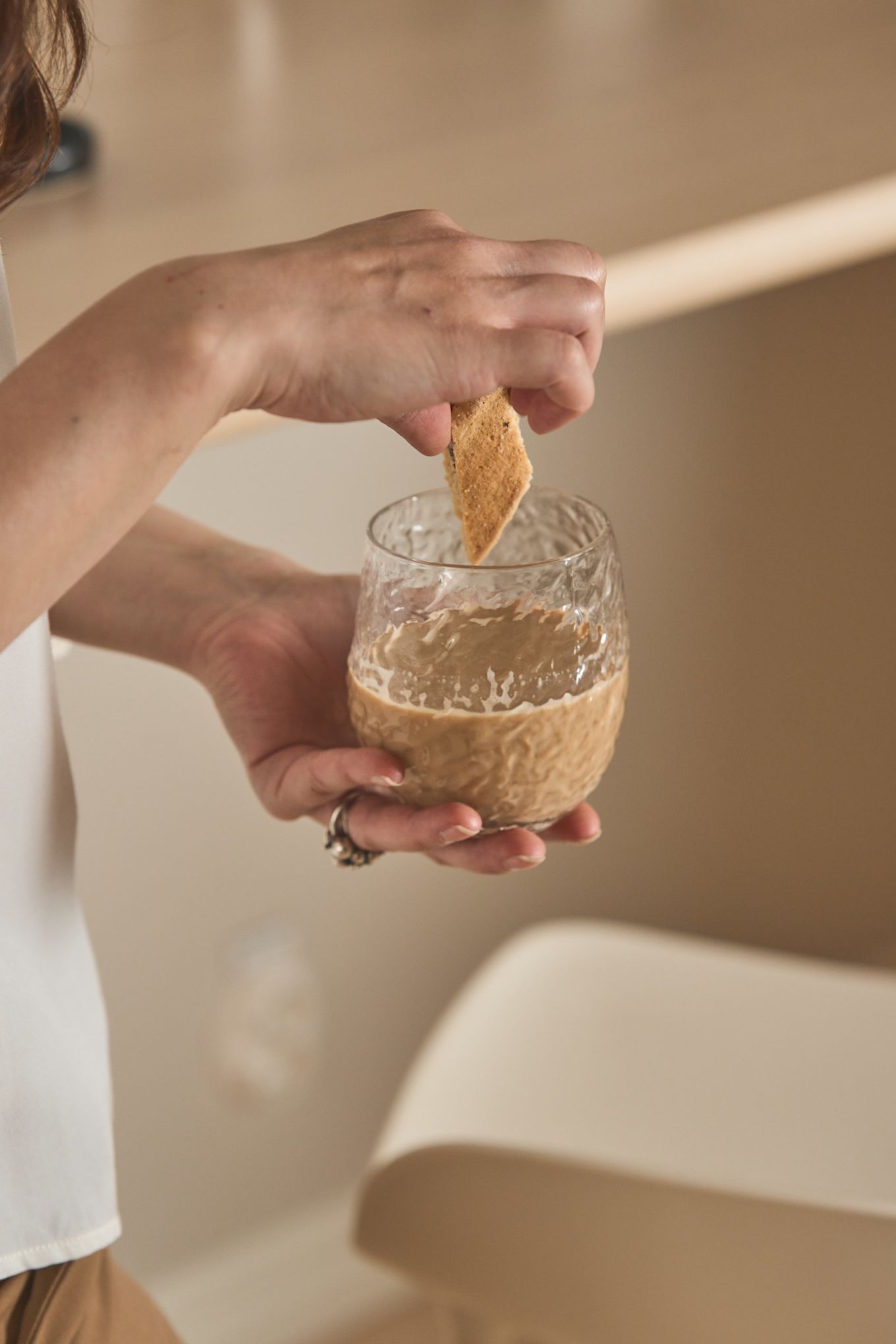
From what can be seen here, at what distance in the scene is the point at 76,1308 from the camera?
1.77ft

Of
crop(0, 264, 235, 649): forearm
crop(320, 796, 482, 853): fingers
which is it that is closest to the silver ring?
crop(320, 796, 482, 853): fingers

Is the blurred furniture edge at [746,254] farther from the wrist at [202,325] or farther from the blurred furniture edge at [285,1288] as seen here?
the blurred furniture edge at [285,1288]

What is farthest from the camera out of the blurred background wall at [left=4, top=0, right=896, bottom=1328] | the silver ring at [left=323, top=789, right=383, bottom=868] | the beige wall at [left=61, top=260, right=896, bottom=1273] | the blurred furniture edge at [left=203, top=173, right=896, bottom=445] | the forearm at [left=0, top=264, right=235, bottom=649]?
the beige wall at [left=61, top=260, right=896, bottom=1273]

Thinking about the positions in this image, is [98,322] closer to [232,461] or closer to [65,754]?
[65,754]

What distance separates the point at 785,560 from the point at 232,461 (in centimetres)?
60

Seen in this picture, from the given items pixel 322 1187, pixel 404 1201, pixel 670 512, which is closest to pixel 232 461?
pixel 670 512

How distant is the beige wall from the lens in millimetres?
1113

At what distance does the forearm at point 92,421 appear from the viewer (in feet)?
1.23

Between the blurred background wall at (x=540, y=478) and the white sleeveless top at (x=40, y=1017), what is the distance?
9.2 inches

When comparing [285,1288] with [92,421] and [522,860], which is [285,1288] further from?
[92,421]

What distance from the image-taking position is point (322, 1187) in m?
1.33

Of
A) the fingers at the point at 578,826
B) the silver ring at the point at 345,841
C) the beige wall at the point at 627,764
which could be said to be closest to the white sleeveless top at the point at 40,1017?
the silver ring at the point at 345,841

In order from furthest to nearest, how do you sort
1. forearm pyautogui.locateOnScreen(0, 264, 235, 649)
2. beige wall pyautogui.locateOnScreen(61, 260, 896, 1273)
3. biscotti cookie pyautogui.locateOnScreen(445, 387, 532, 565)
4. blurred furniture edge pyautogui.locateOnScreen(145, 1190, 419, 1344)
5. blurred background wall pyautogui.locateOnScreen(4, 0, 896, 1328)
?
blurred furniture edge pyautogui.locateOnScreen(145, 1190, 419, 1344)
beige wall pyautogui.locateOnScreen(61, 260, 896, 1273)
blurred background wall pyautogui.locateOnScreen(4, 0, 896, 1328)
biscotti cookie pyautogui.locateOnScreen(445, 387, 532, 565)
forearm pyautogui.locateOnScreen(0, 264, 235, 649)

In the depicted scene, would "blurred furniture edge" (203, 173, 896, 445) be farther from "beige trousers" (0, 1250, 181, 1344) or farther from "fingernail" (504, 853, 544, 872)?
"beige trousers" (0, 1250, 181, 1344)
